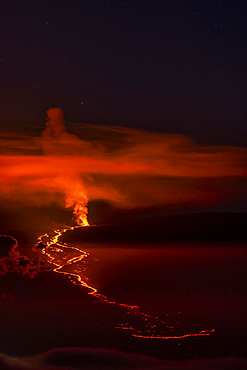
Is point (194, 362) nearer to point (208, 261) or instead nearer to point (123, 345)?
point (123, 345)

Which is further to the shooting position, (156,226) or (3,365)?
(156,226)

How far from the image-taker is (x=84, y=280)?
1156 cm

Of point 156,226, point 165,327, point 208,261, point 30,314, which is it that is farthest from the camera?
point 156,226

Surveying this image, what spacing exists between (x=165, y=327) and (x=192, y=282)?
3901 mm

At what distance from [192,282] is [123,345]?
4879 mm

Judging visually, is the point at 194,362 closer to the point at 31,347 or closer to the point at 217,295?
the point at 31,347

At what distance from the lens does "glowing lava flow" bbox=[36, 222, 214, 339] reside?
7.18 m

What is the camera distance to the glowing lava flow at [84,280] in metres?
7.18

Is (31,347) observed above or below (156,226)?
below

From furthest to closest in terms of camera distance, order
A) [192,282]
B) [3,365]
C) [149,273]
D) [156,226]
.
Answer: [156,226]
[149,273]
[192,282]
[3,365]

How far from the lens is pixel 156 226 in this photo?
31203 millimetres

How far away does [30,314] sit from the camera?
8.16m

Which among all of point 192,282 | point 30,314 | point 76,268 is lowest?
point 30,314

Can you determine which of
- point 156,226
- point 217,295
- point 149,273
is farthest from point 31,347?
point 156,226
